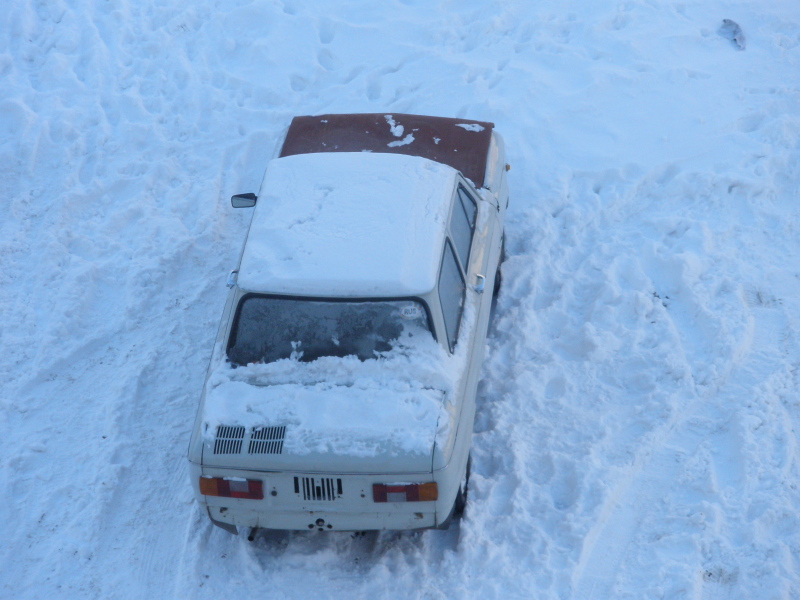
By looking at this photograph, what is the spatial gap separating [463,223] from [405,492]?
2.00m

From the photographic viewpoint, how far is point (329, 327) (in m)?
4.36

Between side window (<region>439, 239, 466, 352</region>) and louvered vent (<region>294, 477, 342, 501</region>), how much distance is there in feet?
3.46

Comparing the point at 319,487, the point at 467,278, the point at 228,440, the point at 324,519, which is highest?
the point at 467,278

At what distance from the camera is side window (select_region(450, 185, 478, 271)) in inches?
196

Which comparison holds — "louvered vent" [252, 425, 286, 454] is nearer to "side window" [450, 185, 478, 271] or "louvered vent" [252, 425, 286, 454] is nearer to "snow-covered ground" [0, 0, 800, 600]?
"snow-covered ground" [0, 0, 800, 600]

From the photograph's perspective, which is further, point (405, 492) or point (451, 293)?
point (451, 293)

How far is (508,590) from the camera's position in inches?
163

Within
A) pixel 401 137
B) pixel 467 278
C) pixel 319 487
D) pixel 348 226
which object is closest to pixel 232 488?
pixel 319 487

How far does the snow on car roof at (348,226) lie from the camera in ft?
14.1

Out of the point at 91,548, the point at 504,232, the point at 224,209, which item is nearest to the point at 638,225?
the point at 504,232

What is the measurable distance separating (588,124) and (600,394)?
3.37 metres

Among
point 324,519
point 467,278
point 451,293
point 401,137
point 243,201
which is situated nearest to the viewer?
point 324,519

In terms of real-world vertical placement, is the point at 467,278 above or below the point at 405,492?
above

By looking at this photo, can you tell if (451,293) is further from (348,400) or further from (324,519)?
(324,519)
